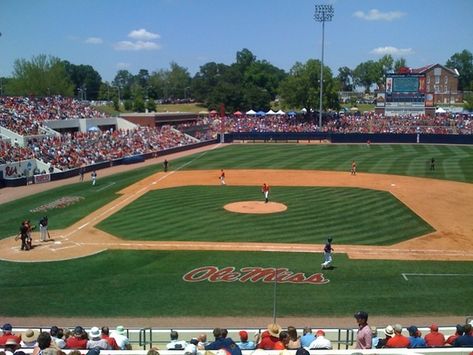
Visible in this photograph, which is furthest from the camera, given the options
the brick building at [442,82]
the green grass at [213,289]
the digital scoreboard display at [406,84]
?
the brick building at [442,82]

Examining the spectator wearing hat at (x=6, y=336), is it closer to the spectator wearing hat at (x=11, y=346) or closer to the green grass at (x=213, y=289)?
the spectator wearing hat at (x=11, y=346)

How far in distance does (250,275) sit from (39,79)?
324 feet

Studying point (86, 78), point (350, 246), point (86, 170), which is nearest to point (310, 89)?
point (86, 170)

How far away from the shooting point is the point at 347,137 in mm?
80188

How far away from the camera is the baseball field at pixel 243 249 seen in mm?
17828

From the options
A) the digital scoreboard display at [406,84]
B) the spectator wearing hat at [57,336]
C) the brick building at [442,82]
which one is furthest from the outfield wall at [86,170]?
the brick building at [442,82]

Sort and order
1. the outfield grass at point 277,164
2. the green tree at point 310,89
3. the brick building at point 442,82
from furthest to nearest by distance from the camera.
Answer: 1. the brick building at point 442,82
2. the green tree at point 310,89
3. the outfield grass at point 277,164

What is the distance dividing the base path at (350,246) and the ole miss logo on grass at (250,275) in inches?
111

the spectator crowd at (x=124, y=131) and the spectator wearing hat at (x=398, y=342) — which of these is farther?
the spectator crowd at (x=124, y=131)

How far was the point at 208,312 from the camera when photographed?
55.8ft

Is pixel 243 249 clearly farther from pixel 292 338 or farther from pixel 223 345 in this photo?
pixel 223 345

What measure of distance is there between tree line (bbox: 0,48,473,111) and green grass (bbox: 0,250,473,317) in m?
80.8

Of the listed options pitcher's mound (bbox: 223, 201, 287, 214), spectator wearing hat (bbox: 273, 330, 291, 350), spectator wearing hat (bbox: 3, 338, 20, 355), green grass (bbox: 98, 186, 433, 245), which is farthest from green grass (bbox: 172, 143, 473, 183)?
spectator wearing hat (bbox: 3, 338, 20, 355)

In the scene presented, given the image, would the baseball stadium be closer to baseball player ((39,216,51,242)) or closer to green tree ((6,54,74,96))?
baseball player ((39,216,51,242))
